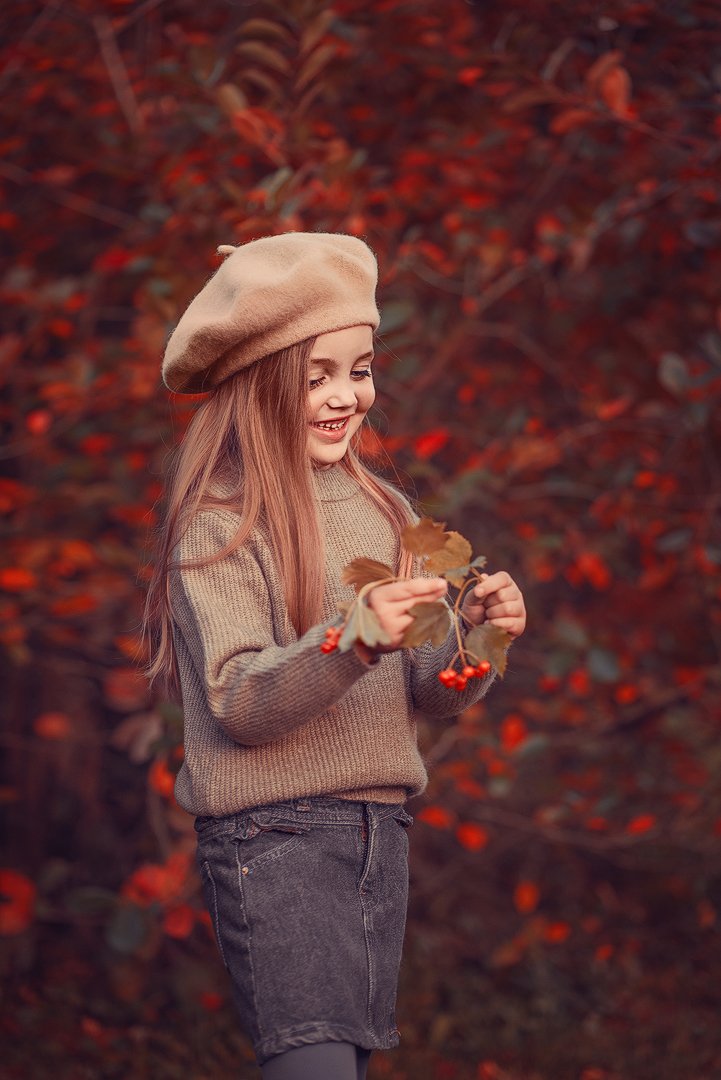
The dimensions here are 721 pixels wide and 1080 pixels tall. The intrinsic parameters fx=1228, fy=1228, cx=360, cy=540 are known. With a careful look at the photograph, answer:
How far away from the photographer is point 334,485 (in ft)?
6.15

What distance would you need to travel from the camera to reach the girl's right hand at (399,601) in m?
1.44

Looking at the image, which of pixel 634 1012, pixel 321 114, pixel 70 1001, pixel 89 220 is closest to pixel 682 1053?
pixel 634 1012

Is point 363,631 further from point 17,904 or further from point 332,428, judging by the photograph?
point 17,904

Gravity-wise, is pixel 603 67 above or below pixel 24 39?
above

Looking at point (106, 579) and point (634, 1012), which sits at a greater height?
point (106, 579)

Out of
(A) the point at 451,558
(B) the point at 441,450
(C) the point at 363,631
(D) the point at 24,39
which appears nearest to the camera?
(C) the point at 363,631

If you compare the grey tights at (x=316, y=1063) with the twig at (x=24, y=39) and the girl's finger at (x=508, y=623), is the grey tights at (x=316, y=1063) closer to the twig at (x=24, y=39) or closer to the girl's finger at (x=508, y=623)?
the girl's finger at (x=508, y=623)

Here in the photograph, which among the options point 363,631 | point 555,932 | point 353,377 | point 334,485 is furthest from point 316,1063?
point 555,932

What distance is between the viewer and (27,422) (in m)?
3.60

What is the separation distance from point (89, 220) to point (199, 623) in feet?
8.89

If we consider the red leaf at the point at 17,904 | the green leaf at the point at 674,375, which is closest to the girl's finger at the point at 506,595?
the green leaf at the point at 674,375

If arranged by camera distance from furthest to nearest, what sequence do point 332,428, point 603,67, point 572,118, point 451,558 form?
point 572,118, point 603,67, point 332,428, point 451,558

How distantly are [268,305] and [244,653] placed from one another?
1.57ft

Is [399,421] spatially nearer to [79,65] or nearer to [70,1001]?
[79,65]
